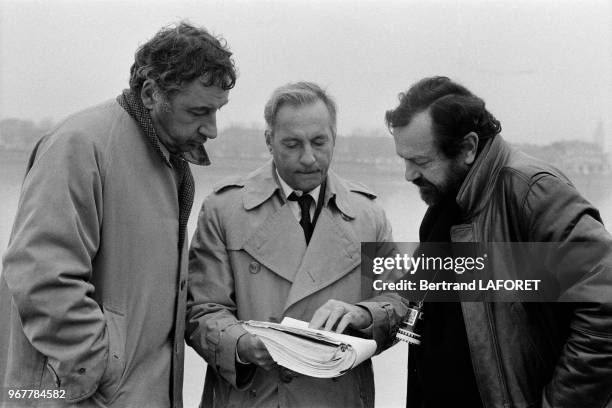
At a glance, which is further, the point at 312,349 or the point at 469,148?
the point at 469,148

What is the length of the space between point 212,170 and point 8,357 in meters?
1.51

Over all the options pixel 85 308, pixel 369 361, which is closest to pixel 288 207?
pixel 369 361

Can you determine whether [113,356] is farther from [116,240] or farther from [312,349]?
[312,349]

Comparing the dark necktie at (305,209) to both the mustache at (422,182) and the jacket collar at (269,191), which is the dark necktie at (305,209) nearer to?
the jacket collar at (269,191)

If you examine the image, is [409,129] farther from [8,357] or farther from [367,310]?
[8,357]

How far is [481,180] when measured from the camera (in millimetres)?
2080

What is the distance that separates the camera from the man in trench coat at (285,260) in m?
2.36

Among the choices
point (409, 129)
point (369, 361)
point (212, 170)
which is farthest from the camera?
point (212, 170)

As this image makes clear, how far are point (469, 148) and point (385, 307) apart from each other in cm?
67

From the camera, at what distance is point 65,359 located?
180 centimetres

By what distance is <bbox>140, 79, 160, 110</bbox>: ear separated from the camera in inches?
84.0

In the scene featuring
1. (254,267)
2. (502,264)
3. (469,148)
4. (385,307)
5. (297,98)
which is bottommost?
(385,307)

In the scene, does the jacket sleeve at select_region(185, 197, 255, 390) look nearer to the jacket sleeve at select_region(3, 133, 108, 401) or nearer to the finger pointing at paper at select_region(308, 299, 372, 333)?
the finger pointing at paper at select_region(308, 299, 372, 333)

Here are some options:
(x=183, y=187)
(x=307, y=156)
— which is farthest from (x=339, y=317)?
(x=183, y=187)
